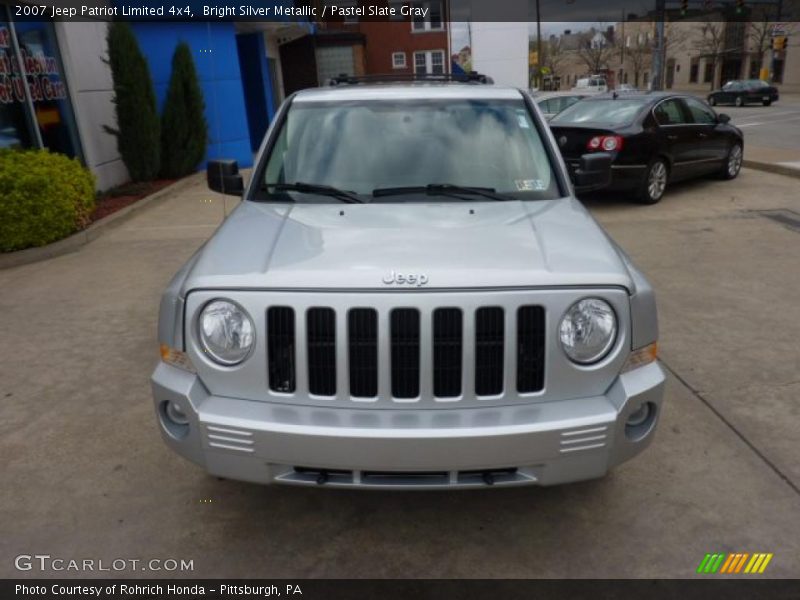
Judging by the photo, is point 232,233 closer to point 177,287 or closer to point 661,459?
point 177,287

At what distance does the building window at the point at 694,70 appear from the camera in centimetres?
7019

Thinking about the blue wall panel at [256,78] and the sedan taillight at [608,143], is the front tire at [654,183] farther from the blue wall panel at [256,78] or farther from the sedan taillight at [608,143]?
the blue wall panel at [256,78]

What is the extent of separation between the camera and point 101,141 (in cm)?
1170

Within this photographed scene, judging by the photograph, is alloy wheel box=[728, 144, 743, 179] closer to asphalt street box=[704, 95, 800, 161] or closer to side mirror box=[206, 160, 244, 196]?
asphalt street box=[704, 95, 800, 161]

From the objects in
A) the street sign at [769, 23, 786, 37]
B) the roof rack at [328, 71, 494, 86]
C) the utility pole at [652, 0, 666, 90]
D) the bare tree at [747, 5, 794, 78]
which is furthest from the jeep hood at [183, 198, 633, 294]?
the bare tree at [747, 5, 794, 78]

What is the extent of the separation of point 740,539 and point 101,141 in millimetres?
11795

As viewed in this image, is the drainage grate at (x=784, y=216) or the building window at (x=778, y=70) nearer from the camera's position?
the drainage grate at (x=784, y=216)

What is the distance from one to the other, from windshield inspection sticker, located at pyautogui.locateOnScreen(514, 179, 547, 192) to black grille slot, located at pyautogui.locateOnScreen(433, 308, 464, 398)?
1402mm

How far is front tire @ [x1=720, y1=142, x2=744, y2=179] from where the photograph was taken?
11297 mm

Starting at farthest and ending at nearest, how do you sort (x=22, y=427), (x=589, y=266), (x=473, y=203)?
(x=22, y=427)
(x=473, y=203)
(x=589, y=266)

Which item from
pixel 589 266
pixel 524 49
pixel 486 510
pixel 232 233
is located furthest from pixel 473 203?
pixel 524 49

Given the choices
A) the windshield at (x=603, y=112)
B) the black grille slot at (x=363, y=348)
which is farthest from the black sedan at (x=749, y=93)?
the black grille slot at (x=363, y=348)
